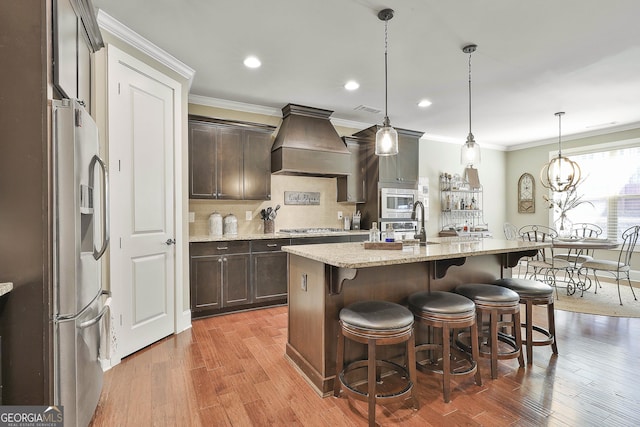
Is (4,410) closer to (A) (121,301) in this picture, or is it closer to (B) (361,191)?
(A) (121,301)

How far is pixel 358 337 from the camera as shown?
5.83 ft

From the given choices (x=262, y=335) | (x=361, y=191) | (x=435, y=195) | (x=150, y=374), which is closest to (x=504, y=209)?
(x=435, y=195)

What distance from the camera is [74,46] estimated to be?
5.76ft

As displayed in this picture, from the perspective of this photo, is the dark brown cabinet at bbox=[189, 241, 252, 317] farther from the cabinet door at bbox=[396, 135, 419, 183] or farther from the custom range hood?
the cabinet door at bbox=[396, 135, 419, 183]

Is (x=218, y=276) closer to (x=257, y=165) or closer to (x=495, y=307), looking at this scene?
(x=257, y=165)

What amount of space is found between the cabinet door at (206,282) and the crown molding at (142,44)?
1.99 m

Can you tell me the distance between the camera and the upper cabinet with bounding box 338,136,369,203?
4.94m

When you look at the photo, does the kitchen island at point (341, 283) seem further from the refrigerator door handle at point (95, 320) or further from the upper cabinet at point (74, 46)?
the upper cabinet at point (74, 46)

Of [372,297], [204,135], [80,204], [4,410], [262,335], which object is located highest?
[204,135]

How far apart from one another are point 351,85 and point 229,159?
1.77m

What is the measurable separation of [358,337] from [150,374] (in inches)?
65.6

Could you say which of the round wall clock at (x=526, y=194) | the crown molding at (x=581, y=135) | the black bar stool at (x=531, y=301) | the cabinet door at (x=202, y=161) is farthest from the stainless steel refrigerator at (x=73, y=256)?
the round wall clock at (x=526, y=194)

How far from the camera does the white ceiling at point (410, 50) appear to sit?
7.61ft

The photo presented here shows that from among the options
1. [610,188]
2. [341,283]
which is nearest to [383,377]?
[341,283]
